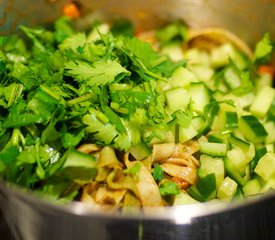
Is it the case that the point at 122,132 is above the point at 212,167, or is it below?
above

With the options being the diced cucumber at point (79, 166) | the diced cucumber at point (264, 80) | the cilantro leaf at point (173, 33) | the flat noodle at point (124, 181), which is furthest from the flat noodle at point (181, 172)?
the cilantro leaf at point (173, 33)

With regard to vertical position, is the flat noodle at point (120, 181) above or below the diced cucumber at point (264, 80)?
above

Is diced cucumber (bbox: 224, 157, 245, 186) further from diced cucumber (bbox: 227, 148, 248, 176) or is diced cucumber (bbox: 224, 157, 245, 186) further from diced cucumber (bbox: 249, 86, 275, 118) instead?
diced cucumber (bbox: 249, 86, 275, 118)

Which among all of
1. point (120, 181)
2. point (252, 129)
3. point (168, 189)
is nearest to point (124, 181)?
point (120, 181)

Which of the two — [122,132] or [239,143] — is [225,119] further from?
[122,132]

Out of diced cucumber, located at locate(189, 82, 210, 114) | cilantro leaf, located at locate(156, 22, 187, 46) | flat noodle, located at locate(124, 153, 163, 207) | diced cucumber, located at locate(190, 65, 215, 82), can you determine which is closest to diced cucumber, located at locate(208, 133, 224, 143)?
diced cucumber, located at locate(189, 82, 210, 114)

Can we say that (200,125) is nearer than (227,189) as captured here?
No

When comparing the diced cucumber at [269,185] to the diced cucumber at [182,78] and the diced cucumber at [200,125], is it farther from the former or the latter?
the diced cucumber at [182,78]
